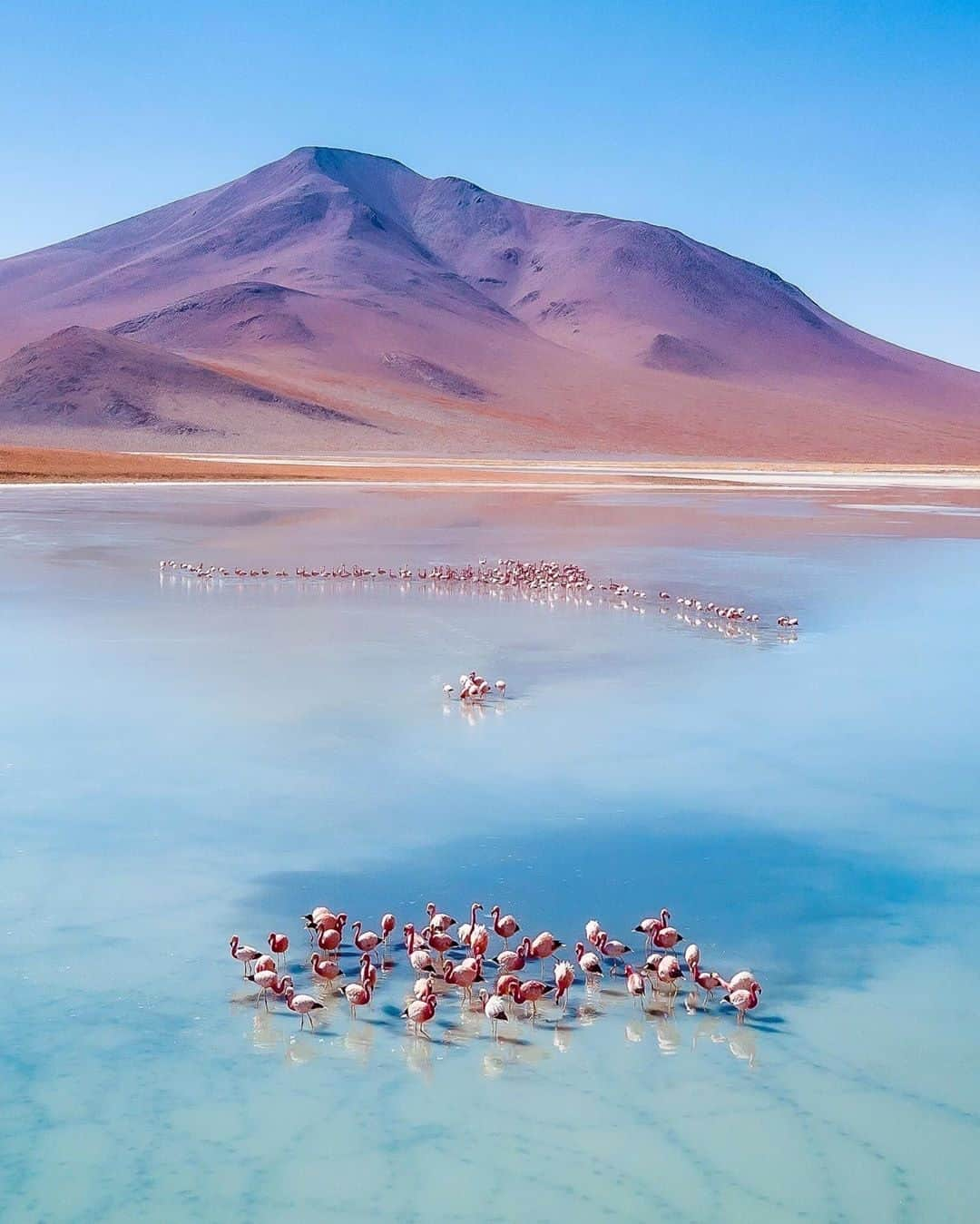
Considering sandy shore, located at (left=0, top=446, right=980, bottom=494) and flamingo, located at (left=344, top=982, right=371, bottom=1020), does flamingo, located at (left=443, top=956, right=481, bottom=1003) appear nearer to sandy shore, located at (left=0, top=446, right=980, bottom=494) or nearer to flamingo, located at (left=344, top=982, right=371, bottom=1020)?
flamingo, located at (left=344, top=982, right=371, bottom=1020)

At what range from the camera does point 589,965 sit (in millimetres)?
4953

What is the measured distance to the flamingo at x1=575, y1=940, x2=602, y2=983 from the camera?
4938 mm

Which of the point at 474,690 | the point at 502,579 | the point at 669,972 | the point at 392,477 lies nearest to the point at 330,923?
the point at 669,972

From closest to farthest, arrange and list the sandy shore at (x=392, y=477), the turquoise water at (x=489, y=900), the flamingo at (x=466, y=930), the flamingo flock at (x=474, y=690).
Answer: the turquoise water at (x=489, y=900) < the flamingo at (x=466, y=930) < the flamingo flock at (x=474, y=690) < the sandy shore at (x=392, y=477)

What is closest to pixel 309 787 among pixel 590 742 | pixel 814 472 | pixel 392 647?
pixel 590 742

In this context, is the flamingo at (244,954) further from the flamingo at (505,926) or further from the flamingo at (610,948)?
the flamingo at (610,948)

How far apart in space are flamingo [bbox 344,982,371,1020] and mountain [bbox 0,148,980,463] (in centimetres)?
8386

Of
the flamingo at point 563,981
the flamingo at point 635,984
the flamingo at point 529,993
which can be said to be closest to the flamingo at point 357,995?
the flamingo at point 529,993

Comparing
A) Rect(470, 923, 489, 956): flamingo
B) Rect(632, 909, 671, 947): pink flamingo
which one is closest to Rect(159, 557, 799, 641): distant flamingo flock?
Rect(632, 909, 671, 947): pink flamingo

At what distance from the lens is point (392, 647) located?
11922 millimetres

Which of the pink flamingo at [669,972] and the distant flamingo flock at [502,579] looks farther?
the distant flamingo flock at [502,579]

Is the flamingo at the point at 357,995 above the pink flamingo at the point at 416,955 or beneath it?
beneath

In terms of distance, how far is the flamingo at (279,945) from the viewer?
16.7 feet

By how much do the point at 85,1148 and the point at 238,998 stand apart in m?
0.96
